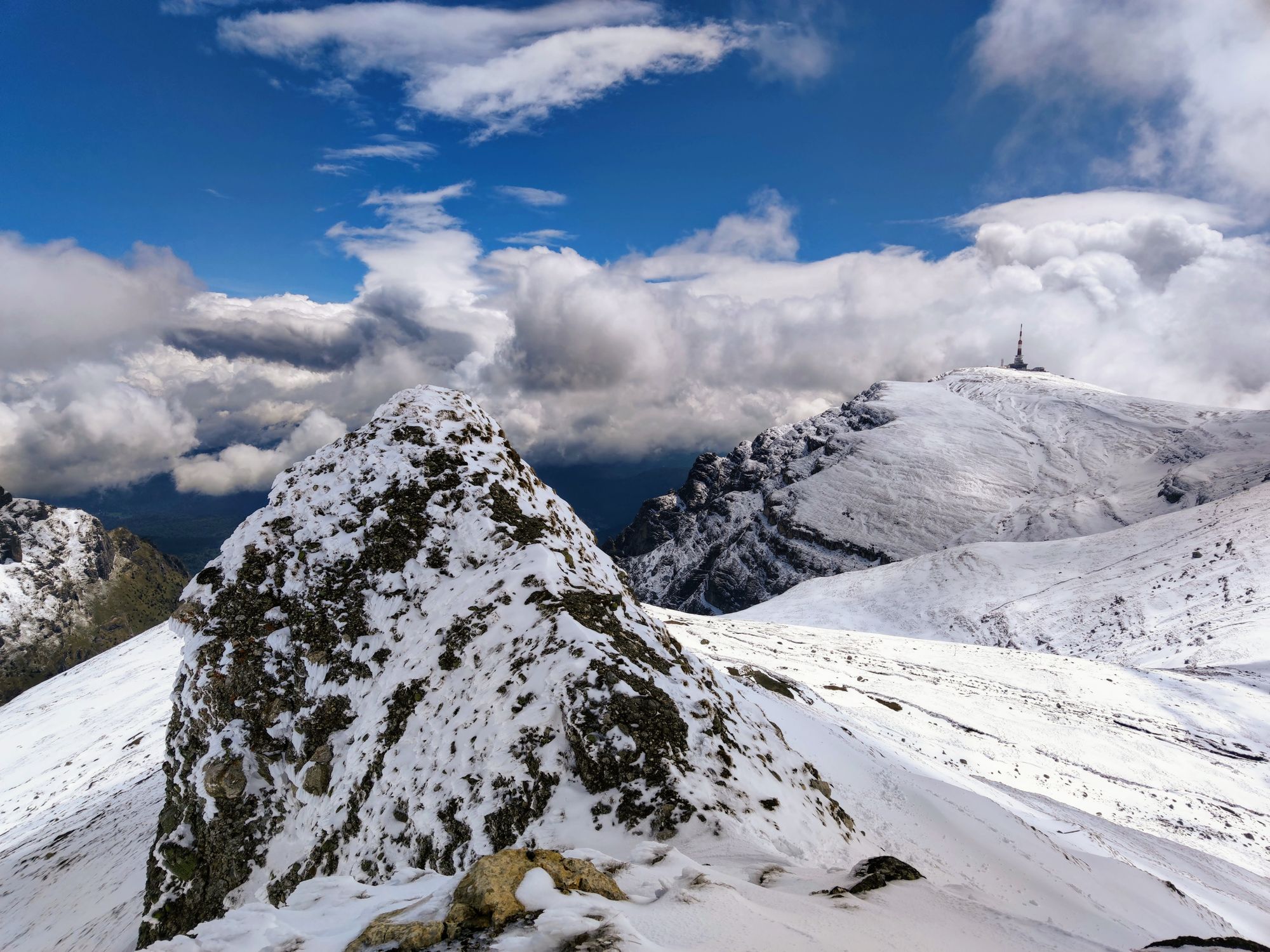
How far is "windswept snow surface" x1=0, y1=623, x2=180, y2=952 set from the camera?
17.3 metres

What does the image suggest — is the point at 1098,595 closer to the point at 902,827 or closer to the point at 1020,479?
the point at 902,827

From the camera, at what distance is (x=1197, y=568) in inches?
2771

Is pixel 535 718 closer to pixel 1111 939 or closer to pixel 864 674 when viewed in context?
pixel 1111 939

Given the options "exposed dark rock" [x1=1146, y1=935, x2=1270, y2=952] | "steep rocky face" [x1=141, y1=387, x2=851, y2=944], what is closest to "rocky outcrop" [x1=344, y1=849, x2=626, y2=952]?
"steep rocky face" [x1=141, y1=387, x2=851, y2=944]

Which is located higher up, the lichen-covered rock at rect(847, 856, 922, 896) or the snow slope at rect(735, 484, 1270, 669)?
the lichen-covered rock at rect(847, 856, 922, 896)

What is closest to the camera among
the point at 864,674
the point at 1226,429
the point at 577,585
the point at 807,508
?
the point at 577,585

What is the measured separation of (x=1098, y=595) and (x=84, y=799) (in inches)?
3774

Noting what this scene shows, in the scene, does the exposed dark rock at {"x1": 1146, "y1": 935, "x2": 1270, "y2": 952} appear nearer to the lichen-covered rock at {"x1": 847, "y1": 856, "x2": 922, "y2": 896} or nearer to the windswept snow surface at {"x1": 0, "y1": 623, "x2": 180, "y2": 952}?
the lichen-covered rock at {"x1": 847, "y1": 856, "x2": 922, "y2": 896}

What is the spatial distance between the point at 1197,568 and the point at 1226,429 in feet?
375

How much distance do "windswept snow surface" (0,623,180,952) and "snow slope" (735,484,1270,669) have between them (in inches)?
2719

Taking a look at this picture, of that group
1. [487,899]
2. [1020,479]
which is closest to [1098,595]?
[487,899]

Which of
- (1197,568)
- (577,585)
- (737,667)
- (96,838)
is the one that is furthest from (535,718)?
(1197,568)

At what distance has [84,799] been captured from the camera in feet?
104

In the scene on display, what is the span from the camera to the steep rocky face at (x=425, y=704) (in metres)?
10.3
